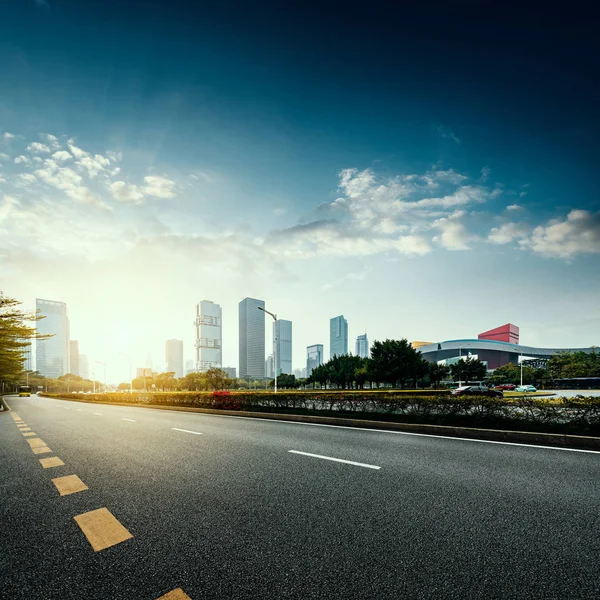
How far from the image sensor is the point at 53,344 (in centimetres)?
17700

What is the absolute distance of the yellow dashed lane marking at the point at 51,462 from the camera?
620cm

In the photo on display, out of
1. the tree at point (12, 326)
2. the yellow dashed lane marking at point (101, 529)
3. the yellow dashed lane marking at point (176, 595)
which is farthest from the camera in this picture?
the tree at point (12, 326)

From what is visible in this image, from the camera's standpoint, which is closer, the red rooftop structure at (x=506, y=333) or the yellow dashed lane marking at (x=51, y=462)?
the yellow dashed lane marking at (x=51, y=462)

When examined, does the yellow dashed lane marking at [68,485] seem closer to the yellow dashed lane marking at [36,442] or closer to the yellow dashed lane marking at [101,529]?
the yellow dashed lane marking at [101,529]

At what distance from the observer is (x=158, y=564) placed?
2.74 meters

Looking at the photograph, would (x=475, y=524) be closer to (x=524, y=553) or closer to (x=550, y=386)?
(x=524, y=553)

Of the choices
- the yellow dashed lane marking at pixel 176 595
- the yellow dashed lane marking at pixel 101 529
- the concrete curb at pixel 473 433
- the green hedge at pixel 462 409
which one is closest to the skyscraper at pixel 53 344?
the green hedge at pixel 462 409

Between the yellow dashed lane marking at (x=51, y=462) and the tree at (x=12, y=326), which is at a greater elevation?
the tree at (x=12, y=326)

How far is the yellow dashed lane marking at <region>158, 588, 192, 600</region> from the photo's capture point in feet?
7.57

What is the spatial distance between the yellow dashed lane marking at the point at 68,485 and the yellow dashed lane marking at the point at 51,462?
1.08m

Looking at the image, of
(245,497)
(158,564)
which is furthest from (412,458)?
(158,564)

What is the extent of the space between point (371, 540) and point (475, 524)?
3.81ft

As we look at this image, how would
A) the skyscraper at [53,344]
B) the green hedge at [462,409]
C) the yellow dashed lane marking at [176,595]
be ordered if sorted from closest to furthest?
the yellow dashed lane marking at [176,595], the green hedge at [462,409], the skyscraper at [53,344]

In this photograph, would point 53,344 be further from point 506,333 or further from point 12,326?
point 506,333
